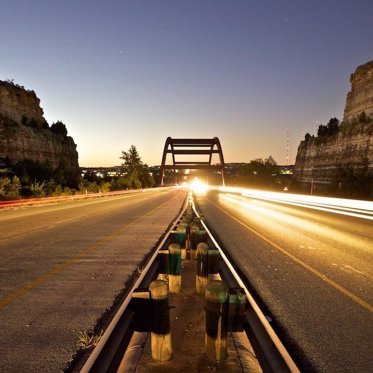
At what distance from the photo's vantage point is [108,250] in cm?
924

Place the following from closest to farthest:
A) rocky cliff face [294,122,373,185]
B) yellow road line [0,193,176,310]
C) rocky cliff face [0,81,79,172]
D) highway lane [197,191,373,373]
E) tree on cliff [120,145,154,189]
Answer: highway lane [197,191,373,373] → yellow road line [0,193,176,310] → rocky cliff face [0,81,79,172] → rocky cliff face [294,122,373,185] → tree on cliff [120,145,154,189]

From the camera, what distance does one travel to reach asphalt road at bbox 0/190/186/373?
3.78 meters

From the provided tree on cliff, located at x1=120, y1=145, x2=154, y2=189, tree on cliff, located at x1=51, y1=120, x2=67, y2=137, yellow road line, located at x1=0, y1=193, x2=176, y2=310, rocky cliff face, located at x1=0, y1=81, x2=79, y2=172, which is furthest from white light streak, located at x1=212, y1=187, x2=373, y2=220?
tree on cliff, located at x1=120, y1=145, x2=154, y2=189

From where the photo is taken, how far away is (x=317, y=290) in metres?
5.77

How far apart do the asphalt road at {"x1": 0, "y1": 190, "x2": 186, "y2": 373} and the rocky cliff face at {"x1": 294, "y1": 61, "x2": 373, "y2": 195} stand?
127 ft

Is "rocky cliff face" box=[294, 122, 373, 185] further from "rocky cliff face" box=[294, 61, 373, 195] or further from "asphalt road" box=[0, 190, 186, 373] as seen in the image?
"asphalt road" box=[0, 190, 186, 373]

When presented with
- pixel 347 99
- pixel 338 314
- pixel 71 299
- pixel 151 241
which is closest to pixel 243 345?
pixel 338 314

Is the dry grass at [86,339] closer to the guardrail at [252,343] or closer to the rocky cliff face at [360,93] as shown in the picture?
the guardrail at [252,343]

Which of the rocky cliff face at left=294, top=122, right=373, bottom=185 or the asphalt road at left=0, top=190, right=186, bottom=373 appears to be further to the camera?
the rocky cliff face at left=294, top=122, right=373, bottom=185

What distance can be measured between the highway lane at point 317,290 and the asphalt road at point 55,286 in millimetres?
2528

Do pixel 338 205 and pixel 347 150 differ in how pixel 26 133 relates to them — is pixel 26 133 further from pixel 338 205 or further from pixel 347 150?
pixel 347 150

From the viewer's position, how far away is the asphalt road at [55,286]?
12.4 feet

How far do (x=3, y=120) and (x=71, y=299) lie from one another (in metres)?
53.3

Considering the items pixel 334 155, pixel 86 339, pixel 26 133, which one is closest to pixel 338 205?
pixel 86 339
